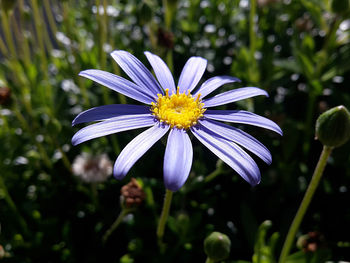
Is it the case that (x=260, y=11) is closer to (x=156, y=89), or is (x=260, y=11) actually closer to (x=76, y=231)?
(x=156, y=89)

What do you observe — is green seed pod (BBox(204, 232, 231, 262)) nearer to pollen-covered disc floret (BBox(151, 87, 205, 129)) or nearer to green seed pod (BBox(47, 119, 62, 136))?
pollen-covered disc floret (BBox(151, 87, 205, 129))

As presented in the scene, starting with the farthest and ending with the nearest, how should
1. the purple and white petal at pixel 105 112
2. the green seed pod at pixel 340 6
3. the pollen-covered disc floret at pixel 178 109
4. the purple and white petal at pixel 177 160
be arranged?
the green seed pod at pixel 340 6
the pollen-covered disc floret at pixel 178 109
the purple and white petal at pixel 105 112
the purple and white petal at pixel 177 160

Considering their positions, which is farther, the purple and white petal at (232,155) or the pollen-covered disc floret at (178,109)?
the pollen-covered disc floret at (178,109)

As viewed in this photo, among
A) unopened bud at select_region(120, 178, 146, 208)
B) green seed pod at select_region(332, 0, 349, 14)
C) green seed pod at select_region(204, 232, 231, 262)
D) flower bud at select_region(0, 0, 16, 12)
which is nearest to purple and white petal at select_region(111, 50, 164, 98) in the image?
unopened bud at select_region(120, 178, 146, 208)

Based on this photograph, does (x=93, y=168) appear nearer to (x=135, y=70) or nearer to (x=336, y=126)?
(x=135, y=70)

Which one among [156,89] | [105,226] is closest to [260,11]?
[156,89]

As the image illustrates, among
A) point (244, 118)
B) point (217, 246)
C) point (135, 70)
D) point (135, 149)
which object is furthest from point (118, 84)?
point (217, 246)

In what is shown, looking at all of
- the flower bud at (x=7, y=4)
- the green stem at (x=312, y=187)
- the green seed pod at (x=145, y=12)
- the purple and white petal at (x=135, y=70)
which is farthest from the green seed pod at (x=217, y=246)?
the flower bud at (x=7, y=4)

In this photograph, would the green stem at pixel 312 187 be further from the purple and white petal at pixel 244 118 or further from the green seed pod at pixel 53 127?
the green seed pod at pixel 53 127
